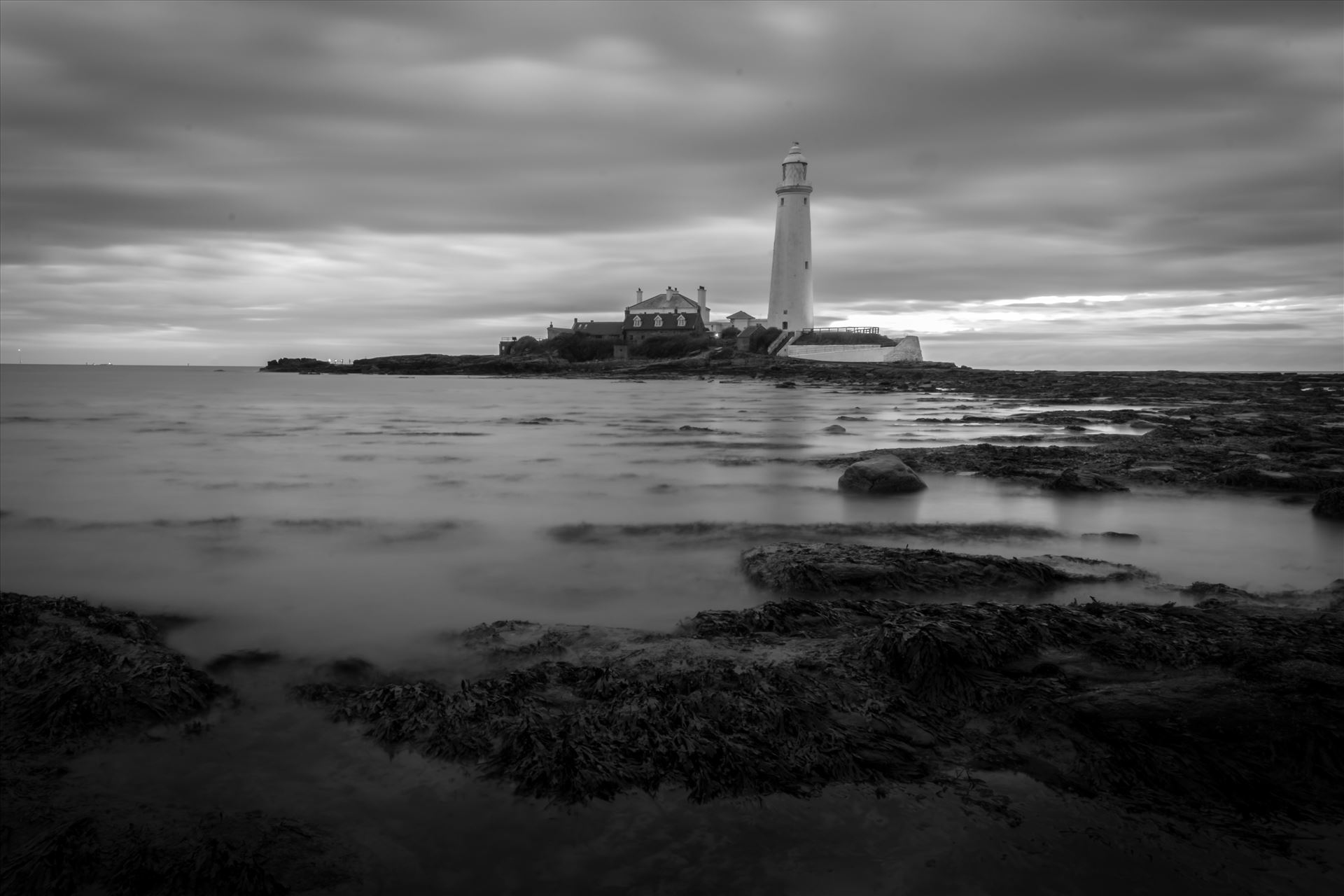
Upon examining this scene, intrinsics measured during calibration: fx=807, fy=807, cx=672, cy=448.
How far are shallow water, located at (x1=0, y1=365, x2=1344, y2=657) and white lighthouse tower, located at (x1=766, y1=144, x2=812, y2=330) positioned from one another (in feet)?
128

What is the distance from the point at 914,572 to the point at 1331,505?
4.54 m

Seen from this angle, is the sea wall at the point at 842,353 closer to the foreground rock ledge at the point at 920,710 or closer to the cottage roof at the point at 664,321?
the cottage roof at the point at 664,321

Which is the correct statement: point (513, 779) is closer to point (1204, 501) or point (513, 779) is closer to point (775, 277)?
point (1204, 501)

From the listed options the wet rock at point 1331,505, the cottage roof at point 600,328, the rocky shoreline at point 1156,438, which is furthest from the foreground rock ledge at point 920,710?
the cottage roof at point 600,328

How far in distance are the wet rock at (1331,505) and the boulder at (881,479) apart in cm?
322

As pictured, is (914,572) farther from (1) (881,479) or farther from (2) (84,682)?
(2) (84,682)

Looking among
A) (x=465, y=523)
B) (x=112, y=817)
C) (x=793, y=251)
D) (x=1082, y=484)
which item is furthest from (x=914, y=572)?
(x=793, y=251)

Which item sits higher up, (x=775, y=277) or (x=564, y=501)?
(x=775, y=277)

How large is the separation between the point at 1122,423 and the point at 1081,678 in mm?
15374

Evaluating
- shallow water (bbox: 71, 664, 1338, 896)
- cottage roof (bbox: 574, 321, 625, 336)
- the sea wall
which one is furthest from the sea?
cottage roof (bbox: 574, 321, 625, 336)

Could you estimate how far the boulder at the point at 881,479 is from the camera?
8.12 meters

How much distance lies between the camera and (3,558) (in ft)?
18.2

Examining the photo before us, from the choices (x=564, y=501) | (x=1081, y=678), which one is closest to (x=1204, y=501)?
(x=1081, y=678)

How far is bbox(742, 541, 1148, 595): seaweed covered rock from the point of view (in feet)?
15.0
